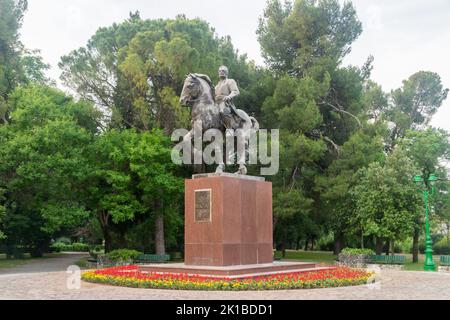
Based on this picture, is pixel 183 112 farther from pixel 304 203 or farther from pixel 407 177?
pixel 407 177

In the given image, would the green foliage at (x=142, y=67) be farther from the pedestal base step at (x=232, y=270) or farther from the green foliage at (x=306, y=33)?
the pedestal base step at (x=232, y=270)

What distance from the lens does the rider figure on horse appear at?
1745cm

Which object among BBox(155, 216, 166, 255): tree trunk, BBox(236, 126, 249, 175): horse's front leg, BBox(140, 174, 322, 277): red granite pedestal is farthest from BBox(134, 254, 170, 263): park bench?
BBox(236, 126, 249, 175): horse's front leg

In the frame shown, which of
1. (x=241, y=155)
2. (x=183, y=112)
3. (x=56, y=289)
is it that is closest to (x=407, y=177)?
(x=183, y=112)

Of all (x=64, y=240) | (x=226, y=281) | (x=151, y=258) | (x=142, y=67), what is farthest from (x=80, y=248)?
(x=226, y=281)

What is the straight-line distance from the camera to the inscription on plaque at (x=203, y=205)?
53.5 feet

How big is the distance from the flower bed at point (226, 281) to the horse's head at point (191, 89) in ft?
18.9

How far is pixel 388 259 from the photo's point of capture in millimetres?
27250

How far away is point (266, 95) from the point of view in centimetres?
3519

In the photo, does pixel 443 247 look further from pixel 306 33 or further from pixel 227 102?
pixel 227 102

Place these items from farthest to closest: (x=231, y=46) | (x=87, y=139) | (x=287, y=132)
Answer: (x=231, y=46) → (x=287, y=132) → (x=87, y=139)

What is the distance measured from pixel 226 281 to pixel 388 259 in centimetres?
1588
